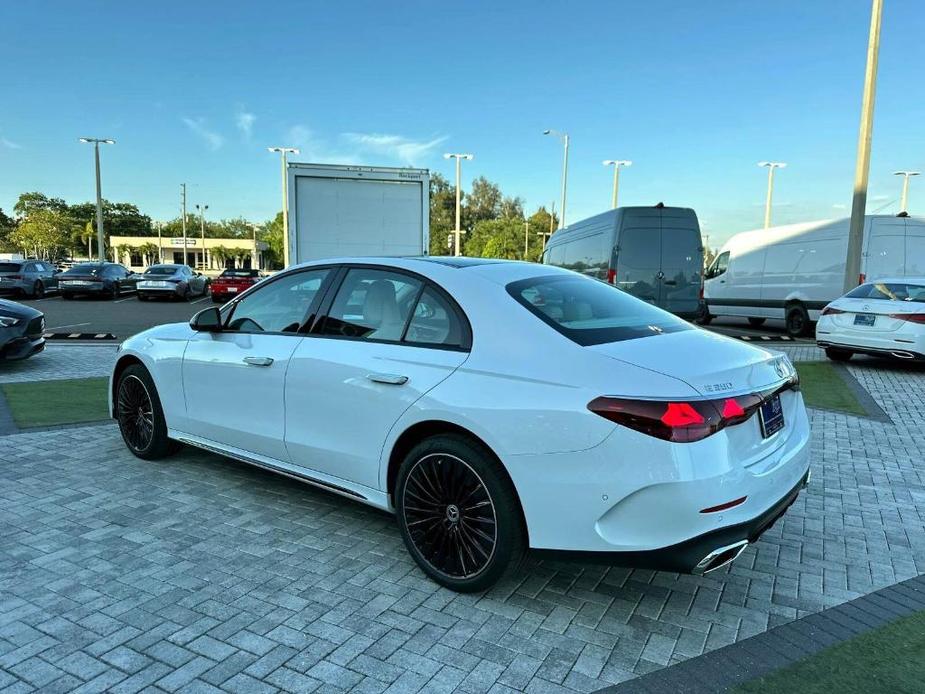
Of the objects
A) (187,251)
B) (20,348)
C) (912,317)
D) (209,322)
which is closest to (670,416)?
(209,322)

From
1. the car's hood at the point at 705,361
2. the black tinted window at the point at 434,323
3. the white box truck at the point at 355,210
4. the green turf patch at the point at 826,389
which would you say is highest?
the white box truck at the point at 355,210

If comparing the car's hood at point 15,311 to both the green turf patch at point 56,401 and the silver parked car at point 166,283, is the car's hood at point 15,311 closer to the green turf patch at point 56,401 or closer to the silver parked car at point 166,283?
the green turf patch at point 56,401

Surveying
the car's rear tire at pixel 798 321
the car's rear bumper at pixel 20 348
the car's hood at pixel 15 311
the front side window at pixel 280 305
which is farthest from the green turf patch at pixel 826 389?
the car's hood at pixel 15 311

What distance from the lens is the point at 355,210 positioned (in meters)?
12.4

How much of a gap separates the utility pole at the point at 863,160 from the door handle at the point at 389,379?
13.4 m

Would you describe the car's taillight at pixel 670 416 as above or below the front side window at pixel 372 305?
below

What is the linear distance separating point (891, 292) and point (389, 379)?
972 cm

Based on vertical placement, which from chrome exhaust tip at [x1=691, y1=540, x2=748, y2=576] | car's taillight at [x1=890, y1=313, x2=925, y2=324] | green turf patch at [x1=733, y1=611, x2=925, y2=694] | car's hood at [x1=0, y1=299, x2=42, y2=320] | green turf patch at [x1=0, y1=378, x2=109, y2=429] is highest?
car's taillight at [x1=890, y1=313, x2=925, y2=324]

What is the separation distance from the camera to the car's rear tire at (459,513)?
283 cm

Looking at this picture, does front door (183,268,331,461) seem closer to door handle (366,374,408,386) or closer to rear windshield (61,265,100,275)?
door handle (366,374,408,386)

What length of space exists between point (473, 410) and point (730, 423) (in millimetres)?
1068

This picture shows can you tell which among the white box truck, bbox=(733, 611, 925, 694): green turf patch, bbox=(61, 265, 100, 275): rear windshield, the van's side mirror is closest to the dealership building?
bbox=(61, 265, 100, 275): rear windshield

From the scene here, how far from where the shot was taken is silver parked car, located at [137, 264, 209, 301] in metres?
24.4

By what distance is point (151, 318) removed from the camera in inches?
700
